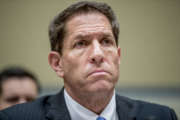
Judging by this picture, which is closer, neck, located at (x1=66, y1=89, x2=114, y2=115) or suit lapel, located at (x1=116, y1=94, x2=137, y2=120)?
neck, located at (x1=66, y1=89, x2=114, y2=115)

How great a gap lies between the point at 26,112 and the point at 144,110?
1.05 meters

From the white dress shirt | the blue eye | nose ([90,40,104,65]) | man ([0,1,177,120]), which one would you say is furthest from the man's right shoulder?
the blue eye

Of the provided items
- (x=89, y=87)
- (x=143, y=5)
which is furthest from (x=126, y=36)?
(x=89, y=87)

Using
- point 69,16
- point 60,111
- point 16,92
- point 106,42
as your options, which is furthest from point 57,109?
point 16,92

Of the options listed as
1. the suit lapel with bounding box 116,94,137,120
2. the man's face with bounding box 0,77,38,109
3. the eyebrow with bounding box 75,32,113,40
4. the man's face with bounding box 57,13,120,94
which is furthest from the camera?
the man's face with bounding box 0,77,38,109

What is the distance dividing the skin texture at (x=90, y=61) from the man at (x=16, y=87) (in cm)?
93

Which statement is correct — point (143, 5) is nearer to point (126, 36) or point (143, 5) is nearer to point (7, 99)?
point (126, 36)

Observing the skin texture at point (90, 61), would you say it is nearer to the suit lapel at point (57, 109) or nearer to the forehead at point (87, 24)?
the forehead at point (87, 24)

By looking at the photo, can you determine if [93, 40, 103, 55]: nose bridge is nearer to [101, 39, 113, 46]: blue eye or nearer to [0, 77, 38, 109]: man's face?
[101, 39, 113, 46]: blue eye

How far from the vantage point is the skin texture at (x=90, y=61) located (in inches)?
83.4

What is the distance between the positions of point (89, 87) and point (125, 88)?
3.54 m

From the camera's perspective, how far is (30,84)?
3.34 meters

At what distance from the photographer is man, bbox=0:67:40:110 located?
123 inches

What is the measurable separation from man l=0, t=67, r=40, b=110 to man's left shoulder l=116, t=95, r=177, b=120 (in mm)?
1193
